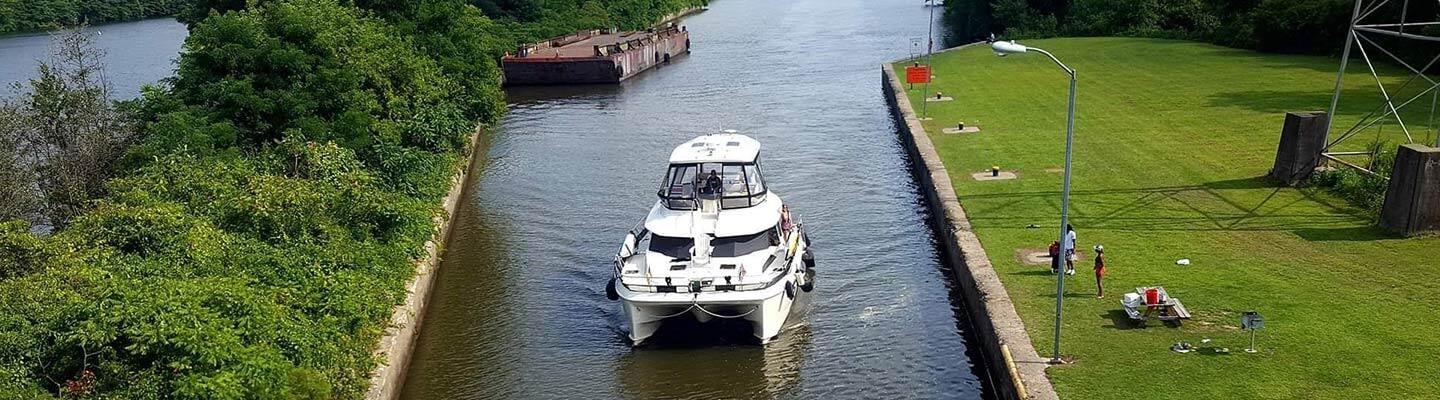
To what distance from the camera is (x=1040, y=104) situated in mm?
45688

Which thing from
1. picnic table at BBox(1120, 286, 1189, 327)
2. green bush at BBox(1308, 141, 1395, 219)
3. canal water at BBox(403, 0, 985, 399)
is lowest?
canal water at BBox(403, 0, 985, 399)

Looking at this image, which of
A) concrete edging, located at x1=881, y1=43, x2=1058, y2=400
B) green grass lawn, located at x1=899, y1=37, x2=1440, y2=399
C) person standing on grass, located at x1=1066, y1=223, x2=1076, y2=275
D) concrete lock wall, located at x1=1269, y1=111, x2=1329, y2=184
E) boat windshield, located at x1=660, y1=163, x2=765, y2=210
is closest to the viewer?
green grass lawn, located at x1=899, y1=37, x2=1440, y2=399

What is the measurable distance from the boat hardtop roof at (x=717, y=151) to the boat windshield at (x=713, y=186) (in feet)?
0.50

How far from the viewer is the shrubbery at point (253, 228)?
16.3 metres

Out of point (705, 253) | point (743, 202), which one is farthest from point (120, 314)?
point (743, 202)

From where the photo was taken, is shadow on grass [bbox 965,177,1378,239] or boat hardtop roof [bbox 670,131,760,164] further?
boat hardtop roof [bbox 670,131,760,164]

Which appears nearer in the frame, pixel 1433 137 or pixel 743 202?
pixel 743 202

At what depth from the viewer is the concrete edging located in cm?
1853

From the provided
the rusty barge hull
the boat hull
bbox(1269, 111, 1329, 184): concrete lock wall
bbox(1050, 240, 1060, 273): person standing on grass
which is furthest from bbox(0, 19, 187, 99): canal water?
bbox(1269, 111, 1329, 184): concrete lock wall

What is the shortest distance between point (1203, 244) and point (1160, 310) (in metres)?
5.33

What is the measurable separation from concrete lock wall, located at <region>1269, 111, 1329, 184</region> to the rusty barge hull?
43.4m

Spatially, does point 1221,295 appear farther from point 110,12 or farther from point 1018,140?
point 110,12

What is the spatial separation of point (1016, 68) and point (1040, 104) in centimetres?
1254

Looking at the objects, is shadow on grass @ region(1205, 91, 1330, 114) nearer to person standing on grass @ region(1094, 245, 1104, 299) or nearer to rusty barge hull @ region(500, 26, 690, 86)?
person standing on grass @ region(1094, 245, 1104, 299)
